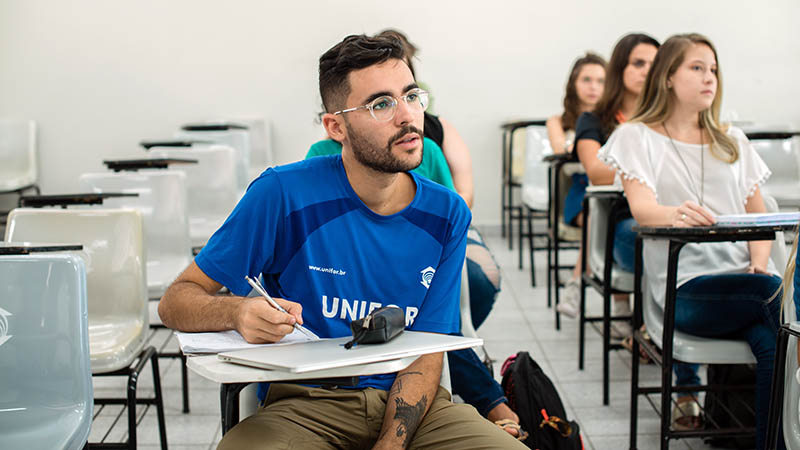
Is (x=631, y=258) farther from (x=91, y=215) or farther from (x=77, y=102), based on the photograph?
(x=77, y=102)

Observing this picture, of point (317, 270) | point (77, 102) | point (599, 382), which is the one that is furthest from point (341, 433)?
point (77, 102)

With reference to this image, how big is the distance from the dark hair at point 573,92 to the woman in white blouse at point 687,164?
175 cm

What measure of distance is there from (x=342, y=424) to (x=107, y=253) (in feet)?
→ 3.78

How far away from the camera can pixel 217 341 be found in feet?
3.71

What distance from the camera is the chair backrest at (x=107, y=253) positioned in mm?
2150

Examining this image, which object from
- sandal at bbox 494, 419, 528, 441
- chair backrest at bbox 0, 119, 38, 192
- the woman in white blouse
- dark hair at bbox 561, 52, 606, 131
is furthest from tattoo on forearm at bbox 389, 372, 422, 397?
chair backrest at bbox 0, 119, 38, 192

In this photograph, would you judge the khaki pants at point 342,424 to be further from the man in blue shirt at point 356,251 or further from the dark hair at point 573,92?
the dark hair at point 573,92

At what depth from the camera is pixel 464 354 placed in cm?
184

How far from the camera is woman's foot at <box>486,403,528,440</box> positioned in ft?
5.54

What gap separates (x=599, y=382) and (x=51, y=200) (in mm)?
2114

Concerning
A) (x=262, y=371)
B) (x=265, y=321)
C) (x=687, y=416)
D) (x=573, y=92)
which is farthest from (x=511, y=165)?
(x=262, y=371)

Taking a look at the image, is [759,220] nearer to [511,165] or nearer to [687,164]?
[687,164]

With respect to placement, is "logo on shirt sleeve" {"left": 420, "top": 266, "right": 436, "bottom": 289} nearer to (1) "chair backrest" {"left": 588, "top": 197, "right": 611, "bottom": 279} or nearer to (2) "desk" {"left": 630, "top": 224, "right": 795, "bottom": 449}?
(2) "desk" {"left": 630, "top": 224, "right": 795, "bottom": 449}

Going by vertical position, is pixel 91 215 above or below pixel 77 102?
below
